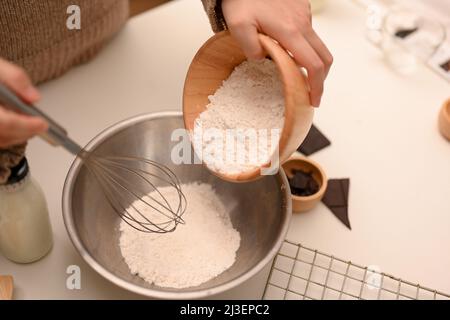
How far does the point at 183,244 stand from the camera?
78 centimetres

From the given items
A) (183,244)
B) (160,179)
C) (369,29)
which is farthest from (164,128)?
(369,29)

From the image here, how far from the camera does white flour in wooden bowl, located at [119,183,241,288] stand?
0.75 metres

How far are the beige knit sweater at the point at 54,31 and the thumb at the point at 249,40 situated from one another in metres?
0.10

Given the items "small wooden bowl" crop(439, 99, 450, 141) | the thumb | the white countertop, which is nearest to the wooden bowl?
the thumb

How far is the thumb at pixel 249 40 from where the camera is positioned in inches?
25.9

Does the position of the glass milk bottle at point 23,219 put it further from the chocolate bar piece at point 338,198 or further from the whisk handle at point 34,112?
the chocolate bar piece at point 338,198

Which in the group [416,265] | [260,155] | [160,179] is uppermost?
[260,155]

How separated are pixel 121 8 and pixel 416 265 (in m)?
0.70

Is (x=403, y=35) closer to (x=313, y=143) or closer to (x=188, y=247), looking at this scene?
(x=313, y=143)

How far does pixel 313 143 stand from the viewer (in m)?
0.94

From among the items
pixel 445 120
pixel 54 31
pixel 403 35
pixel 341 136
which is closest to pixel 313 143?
pixel 341 136

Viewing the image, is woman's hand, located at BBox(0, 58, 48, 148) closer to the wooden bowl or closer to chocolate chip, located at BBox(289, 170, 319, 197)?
the wooden bowl

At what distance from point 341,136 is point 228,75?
303 mm

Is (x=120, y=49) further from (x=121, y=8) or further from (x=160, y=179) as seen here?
(x=160, y=179)
